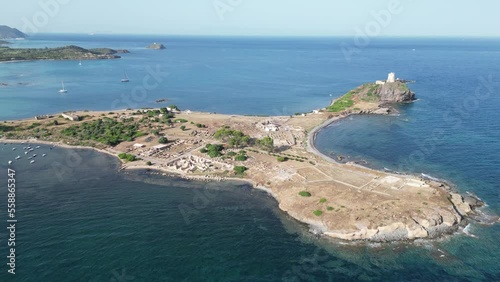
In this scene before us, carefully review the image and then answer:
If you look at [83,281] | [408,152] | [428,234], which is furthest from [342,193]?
[83,281]

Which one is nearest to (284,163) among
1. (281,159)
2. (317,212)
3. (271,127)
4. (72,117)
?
(281,159)

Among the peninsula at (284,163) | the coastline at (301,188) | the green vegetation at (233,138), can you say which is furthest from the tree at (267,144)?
the coastline at (301,188)

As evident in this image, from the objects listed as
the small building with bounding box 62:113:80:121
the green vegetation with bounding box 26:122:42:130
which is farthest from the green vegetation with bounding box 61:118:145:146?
the green vegetation with bounding box 26:122:42:130

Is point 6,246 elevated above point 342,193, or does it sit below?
below

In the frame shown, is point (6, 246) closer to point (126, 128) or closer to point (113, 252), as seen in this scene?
point (113, 252)

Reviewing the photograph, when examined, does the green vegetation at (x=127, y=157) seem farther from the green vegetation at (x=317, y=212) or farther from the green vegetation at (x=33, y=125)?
the green vegetation at (x=317, y=212)

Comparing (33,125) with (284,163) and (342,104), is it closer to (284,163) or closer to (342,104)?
(284,163)

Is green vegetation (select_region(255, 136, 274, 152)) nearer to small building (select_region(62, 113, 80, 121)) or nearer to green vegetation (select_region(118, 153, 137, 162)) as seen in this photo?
green vegetation (select_region(118, 153, 137, 162))
